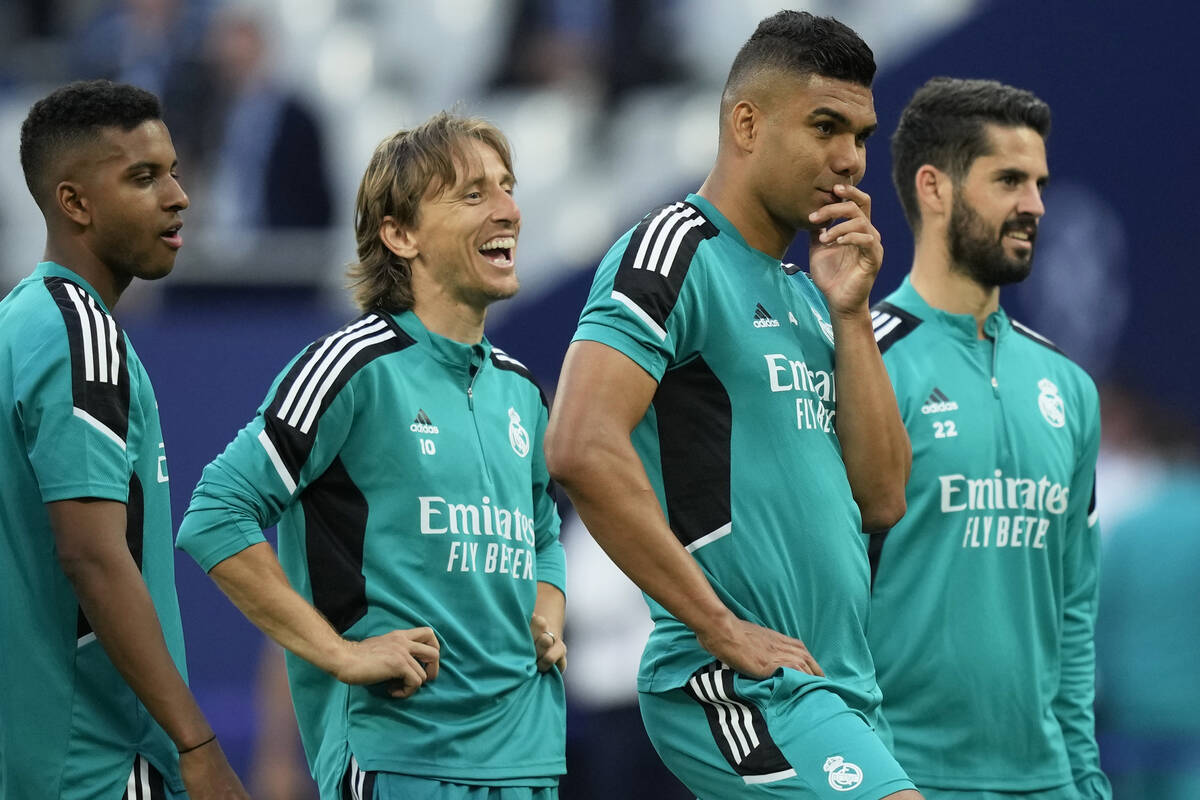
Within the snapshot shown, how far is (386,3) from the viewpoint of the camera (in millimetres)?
11078

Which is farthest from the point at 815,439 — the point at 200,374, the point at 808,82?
the point at 200,374

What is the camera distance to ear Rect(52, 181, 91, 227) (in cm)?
403

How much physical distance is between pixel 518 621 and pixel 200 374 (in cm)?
562

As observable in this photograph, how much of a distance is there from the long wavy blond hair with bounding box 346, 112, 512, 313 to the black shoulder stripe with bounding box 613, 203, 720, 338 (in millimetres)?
889

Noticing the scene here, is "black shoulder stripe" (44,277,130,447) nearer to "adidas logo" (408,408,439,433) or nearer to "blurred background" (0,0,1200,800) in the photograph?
"adidas logo" (408,408,439,433)

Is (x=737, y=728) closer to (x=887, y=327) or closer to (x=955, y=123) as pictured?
(x=887, y=327)

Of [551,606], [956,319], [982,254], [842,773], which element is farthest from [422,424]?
[982,254]

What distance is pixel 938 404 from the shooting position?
5184 millimetres

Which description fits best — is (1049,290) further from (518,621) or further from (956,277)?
(518,621)

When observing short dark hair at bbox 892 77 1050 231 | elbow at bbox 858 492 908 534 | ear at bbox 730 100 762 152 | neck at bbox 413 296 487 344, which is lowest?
elbow at bbox 858 492 908 534

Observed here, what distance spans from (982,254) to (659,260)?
77.7 inches

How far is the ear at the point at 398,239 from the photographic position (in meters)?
4.64

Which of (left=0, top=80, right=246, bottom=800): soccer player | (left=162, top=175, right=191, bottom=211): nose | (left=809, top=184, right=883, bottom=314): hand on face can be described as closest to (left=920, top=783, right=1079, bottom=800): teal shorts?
(left=809, top=184, right=883, bottom=314): hand on face

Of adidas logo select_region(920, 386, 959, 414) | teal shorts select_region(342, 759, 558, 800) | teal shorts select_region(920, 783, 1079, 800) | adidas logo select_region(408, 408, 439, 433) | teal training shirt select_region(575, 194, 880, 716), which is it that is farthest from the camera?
adidas logo select_region(920, 386, 959, 414)
